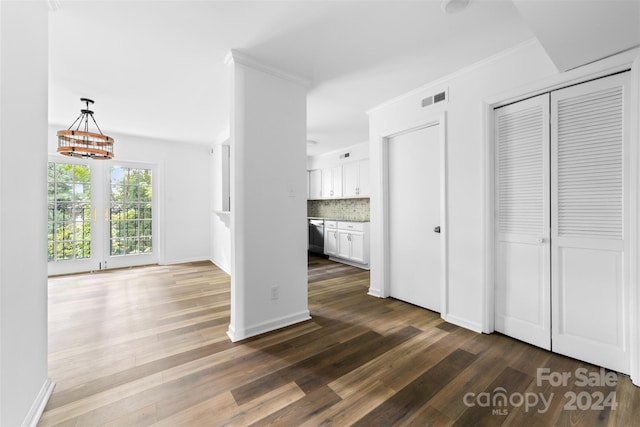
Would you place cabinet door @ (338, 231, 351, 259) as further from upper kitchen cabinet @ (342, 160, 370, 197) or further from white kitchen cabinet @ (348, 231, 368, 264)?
upper kitchen cabinet @ (342, 160, 370, 197)

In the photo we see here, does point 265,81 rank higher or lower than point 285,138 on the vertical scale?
higher

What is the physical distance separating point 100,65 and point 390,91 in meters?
3.05

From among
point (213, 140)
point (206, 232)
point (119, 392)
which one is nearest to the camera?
point (119, 392)

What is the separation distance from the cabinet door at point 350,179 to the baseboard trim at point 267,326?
3.55 metres

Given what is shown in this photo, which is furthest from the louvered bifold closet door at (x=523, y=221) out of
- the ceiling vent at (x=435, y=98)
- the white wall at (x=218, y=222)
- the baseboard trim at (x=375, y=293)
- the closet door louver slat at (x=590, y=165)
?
the white wall at (x=218, y=222)

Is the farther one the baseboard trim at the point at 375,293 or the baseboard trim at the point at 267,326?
the baseboard trim at the point at 375,293

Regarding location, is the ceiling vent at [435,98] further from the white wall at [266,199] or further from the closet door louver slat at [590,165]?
the white wall at [266,199]

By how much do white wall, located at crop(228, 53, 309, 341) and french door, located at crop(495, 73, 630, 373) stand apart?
197 cm

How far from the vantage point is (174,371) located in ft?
6.38

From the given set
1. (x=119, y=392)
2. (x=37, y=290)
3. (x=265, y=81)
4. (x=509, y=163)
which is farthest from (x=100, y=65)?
(x=509, y=163)

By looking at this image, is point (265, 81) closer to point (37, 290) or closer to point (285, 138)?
point (285, 138)

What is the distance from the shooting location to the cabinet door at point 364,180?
18.2 ft

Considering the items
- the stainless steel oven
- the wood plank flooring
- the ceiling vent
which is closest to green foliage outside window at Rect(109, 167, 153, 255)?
the wood plank flooring

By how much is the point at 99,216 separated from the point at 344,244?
484 centimetres
